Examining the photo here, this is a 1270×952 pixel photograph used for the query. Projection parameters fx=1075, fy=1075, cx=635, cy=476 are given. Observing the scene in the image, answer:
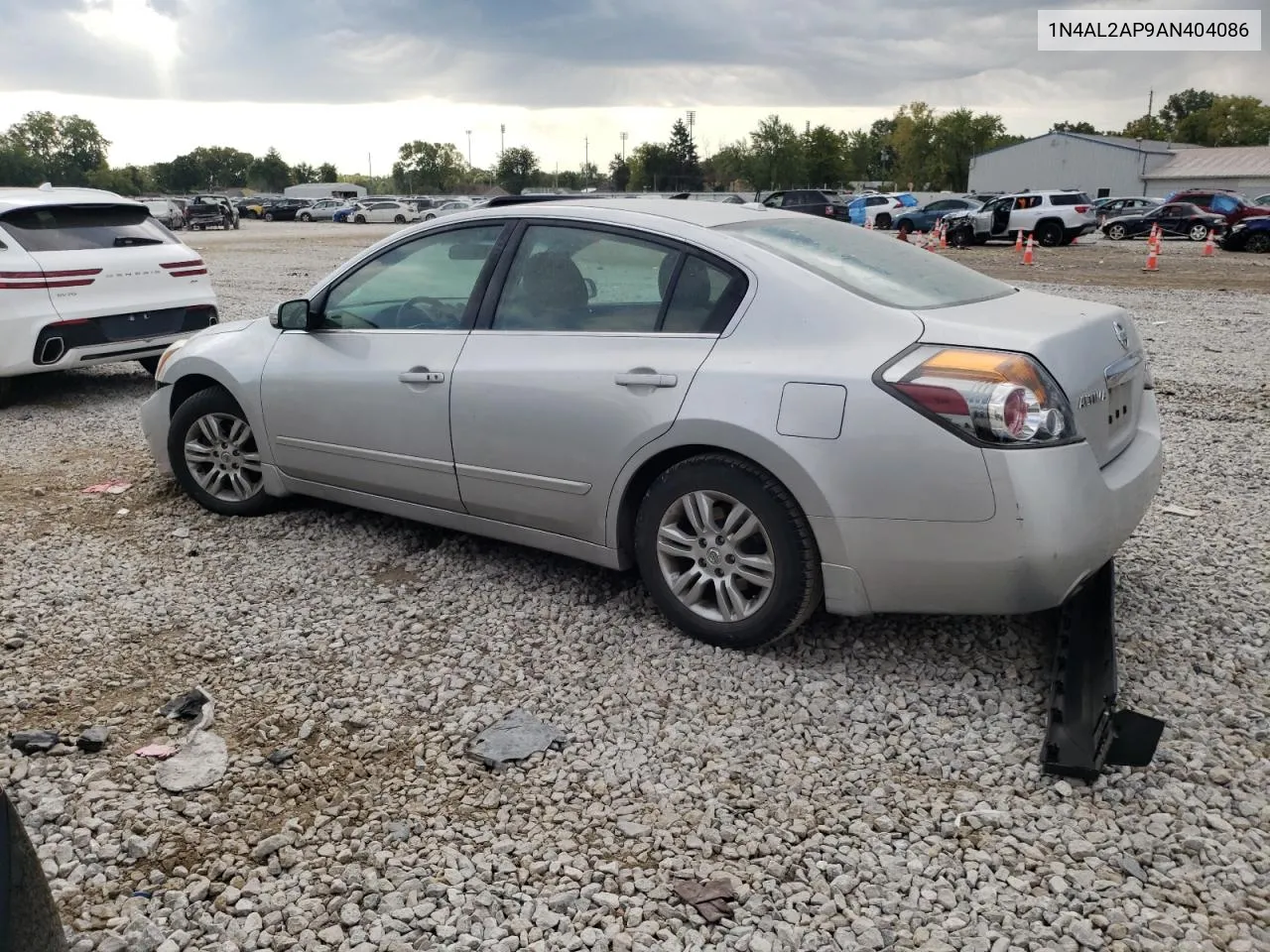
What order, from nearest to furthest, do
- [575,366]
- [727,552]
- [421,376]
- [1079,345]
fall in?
[1079,345]
[727,552]
[575,366]
[421,376]

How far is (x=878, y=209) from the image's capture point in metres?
40.2

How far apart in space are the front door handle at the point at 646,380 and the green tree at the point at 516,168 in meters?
110

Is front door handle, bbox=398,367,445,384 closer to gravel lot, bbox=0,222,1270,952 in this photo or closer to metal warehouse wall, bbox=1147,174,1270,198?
gravel lot, bbox=0,222,1270,952

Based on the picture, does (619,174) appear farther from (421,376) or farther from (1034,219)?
(421,376)

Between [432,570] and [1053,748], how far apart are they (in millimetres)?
2768

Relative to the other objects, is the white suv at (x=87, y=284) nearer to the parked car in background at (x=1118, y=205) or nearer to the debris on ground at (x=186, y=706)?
the debris on ground at (x=186, y=706)

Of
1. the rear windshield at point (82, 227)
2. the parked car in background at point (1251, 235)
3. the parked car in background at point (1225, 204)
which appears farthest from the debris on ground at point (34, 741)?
the parked car in background at point (1225, 204)

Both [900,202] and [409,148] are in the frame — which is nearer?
[900,202]

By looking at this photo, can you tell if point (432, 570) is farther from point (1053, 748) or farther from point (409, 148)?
point (409, 148)

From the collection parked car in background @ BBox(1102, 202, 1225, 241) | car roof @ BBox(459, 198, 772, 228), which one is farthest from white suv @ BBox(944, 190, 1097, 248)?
car roof @ BBox(459, 198, 772, 228)

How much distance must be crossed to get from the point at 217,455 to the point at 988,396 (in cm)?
396

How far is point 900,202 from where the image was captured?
137ft

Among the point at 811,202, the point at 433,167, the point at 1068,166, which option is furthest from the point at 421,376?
the point at 433,167

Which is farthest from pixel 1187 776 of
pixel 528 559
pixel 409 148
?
pixel 409 148
